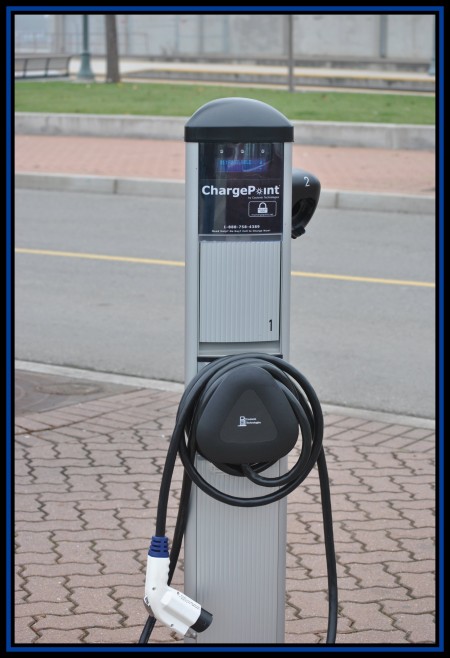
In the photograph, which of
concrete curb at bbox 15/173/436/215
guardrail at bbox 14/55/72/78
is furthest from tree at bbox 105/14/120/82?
concrete curb at bbox 15/173/436/215

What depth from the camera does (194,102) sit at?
2117 centimetres

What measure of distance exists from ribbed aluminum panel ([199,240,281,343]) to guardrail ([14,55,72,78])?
2763 centimetres

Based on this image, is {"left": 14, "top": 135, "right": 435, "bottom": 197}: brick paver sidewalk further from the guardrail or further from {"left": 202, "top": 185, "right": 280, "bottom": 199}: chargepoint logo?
the guardrail

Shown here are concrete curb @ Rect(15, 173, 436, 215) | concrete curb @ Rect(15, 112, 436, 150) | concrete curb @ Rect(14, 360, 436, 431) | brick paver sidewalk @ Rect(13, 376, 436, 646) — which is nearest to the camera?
brick paver sidewalk @ Rect(13, 376, 436, 646)

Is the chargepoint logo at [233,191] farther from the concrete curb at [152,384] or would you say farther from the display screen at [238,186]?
the concrete curb at [152,384]

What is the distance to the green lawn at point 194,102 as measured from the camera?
1908 centimetres

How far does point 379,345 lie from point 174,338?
1.39 m

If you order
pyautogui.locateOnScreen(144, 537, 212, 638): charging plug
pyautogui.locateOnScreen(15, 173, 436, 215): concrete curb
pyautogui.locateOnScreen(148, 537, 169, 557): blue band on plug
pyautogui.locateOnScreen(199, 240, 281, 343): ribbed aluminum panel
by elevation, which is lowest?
pyautogui.locateOnScreen(144, 537, 212, 638): charging plug

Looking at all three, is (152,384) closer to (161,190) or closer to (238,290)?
(238,290)

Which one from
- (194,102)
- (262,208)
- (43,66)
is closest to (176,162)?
(194,102)

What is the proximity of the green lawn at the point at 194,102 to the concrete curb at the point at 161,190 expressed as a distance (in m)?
4.98

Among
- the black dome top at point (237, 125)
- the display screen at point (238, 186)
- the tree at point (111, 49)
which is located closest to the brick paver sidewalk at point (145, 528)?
the display screen at point (238, 186)

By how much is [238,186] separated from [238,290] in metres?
0.28

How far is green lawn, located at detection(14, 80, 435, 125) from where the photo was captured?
19078mm
